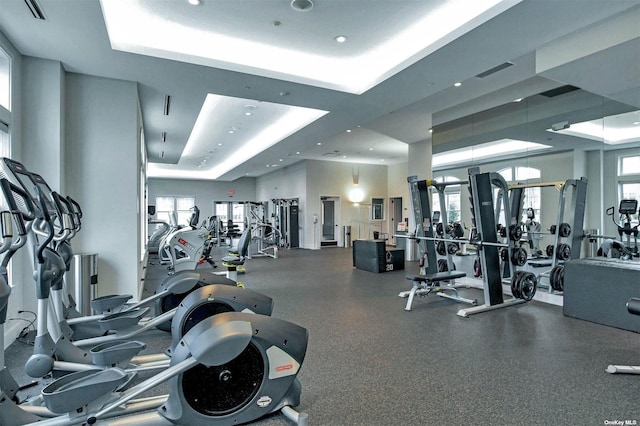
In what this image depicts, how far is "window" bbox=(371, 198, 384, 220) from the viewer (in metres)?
14.1

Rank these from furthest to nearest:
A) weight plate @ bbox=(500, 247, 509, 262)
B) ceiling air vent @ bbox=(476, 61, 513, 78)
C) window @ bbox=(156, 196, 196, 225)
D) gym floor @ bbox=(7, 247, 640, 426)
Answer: window @ bbox=(156, 196, 196, 225) < weight plate @ bbox=(500, 247, 509, 262) < ceiling air vent @ bbox=(476, 61, 513, 78) < gym floor @ bbox=(7, 247, 640, 426)

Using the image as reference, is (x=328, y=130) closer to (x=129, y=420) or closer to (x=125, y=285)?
(x=125, y=285)

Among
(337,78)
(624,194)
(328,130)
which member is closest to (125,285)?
(337,78)

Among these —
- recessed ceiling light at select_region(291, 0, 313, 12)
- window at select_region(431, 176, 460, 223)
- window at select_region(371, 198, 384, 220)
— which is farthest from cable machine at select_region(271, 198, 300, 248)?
recessed ceiling light at select_region(291, 0, 313, 12)

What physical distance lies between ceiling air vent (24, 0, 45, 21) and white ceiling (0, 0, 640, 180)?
5 centimetres

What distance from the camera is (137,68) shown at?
4.26m

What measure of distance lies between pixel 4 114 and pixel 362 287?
17.3ft

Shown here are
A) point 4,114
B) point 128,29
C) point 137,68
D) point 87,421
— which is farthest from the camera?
point 137,68

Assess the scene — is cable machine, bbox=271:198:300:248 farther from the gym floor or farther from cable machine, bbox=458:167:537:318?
cable machine, bbox=458:167:537:318

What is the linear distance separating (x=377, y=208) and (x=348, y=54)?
9.85m

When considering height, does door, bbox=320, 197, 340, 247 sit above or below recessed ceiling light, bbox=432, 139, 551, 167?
below

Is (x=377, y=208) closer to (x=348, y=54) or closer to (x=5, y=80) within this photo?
(x=348, y=54)

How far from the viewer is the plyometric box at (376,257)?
305 inches

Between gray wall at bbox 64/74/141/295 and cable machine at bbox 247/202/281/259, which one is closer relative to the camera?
gray wall at bbox 64/74/141/295
